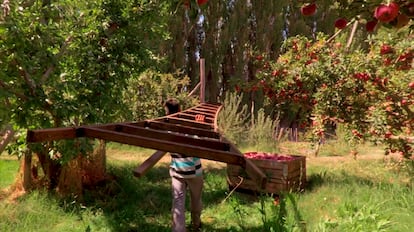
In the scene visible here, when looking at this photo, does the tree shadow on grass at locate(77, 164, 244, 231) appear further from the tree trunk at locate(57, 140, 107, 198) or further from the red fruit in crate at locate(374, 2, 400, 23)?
the red fruit in crate at locate(374, 2, 400, 23)

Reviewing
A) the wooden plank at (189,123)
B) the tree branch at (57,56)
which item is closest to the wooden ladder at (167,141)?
the wooden plank at (189,123)

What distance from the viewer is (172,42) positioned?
16.0 metres

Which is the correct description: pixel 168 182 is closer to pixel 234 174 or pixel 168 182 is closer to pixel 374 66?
pixel 234 174

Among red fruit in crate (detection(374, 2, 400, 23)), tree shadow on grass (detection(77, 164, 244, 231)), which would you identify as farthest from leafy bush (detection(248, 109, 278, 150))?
red fruit in crate (detection(374, 2, 400, 23))

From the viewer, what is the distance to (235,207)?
15.5 ft

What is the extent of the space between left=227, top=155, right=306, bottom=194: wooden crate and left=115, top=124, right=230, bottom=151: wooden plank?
3.18 metres

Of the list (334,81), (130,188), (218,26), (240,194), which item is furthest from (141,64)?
(218,26)

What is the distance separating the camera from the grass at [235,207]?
3975 mm

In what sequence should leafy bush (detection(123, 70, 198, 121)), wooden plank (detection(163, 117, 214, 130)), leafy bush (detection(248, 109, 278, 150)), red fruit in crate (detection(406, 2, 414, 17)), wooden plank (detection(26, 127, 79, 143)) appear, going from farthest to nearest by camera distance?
leafy bush (detection(123, 70, 198, 121)), leafy bush (detection(248, 109, 278, 150)), wooden plank (detection(163, 117, 214, 130)), wooden plank (detection(26, 127, 79, 143)), red fruit in crate (detection(406, 2, 414, 17))

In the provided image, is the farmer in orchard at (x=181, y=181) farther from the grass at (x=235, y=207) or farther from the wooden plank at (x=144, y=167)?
the wooden plank at (x=144, y=167)

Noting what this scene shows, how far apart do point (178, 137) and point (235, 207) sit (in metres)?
2.72

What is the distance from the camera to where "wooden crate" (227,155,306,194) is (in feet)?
18.6

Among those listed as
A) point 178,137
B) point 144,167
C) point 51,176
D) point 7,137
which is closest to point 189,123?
point 144,167

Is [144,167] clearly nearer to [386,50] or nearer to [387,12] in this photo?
[387,12]
